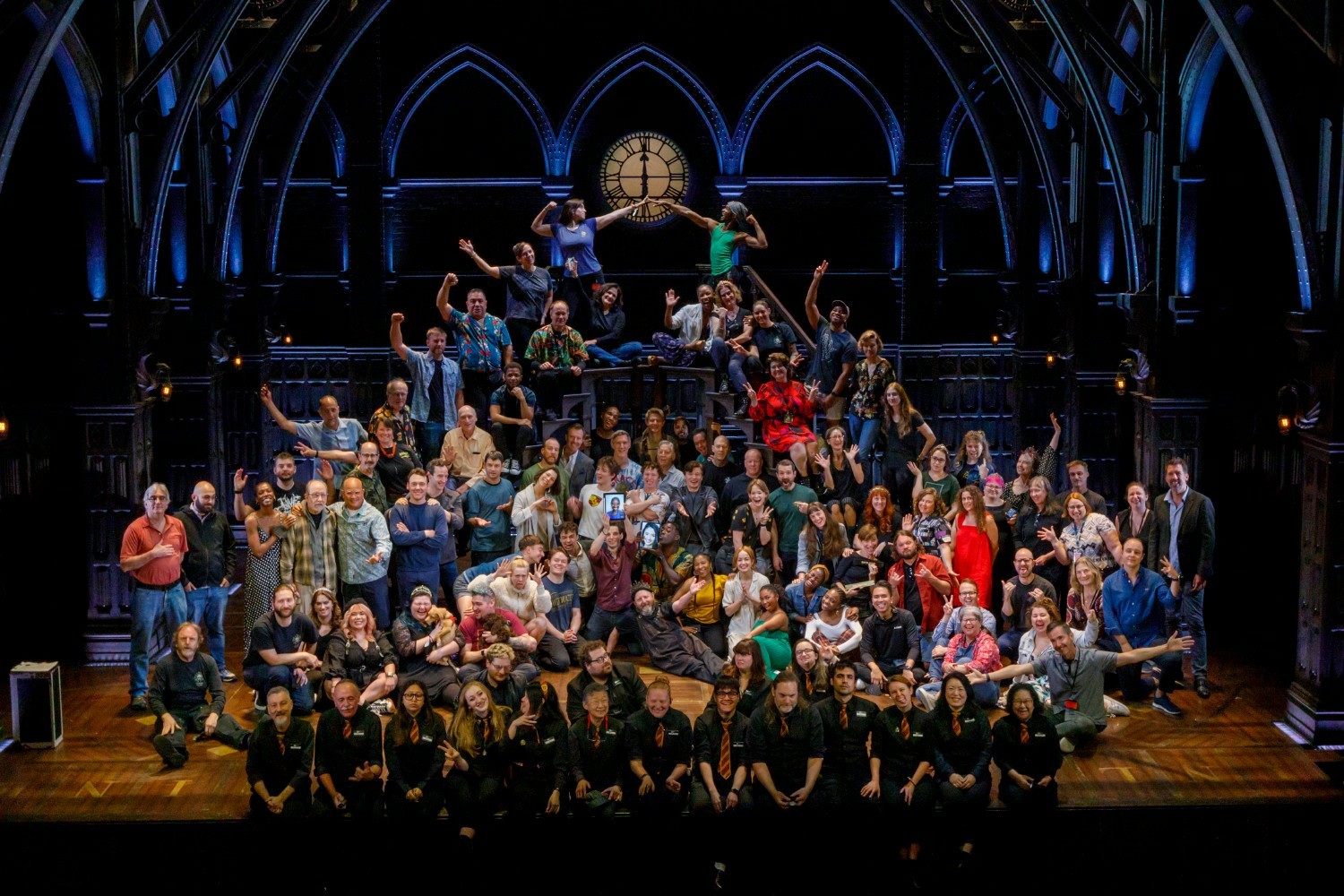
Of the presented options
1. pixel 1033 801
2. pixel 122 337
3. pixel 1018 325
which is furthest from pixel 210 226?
pixel 1033 801

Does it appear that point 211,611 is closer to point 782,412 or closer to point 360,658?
point 360,658

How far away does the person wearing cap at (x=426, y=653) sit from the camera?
10.6 m

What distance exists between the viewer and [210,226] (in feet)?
46.7

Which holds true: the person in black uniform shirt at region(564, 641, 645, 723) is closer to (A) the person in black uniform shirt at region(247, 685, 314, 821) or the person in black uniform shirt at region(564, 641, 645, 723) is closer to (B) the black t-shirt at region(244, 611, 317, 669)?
(A) the person in black uniform shirt at region(247, 685, 314, 821)

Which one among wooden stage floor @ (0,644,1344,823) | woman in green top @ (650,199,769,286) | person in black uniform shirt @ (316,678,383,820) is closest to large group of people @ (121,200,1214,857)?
person in black uniform shirt @ (316,678,383,820)

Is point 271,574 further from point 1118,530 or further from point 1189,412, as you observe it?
point 1189,412

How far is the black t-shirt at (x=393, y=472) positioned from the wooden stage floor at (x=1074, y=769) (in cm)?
182

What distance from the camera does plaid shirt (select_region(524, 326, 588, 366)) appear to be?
45.9 ft

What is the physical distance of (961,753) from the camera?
9250 millimetres

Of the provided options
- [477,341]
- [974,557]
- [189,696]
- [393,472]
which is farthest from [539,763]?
[477,341]

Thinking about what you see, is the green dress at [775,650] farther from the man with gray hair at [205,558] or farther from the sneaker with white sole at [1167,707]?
the man with gray hair at [205,558]

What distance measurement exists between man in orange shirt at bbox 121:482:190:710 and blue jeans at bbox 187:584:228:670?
93mm

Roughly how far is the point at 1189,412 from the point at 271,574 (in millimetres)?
6650

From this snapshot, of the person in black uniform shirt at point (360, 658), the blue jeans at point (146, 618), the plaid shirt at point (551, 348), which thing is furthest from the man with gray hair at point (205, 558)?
the plaid shirt at point (551, 348)
